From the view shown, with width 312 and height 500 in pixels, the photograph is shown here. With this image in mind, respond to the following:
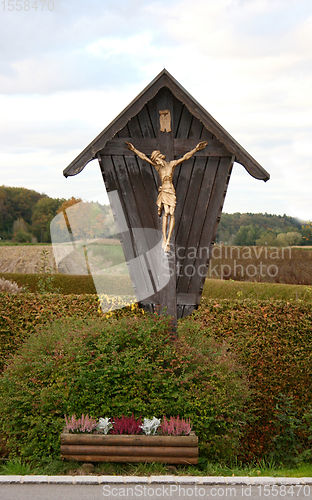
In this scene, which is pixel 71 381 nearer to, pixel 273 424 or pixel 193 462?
pixel 193 462

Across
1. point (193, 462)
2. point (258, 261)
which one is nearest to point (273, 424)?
point (193, 462)

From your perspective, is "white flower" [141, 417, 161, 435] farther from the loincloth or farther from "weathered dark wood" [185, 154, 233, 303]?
the loincloth

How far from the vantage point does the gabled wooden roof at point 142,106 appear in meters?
4.71

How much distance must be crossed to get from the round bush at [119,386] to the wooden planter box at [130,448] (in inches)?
12.1

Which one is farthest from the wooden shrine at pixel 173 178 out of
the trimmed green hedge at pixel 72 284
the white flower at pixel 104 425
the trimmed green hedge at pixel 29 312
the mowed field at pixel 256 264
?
the trimmed green hedge at pixel 72 284

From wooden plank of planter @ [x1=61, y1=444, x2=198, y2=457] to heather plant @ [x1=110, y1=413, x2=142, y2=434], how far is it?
172mm

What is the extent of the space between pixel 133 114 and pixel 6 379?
12.5 feet

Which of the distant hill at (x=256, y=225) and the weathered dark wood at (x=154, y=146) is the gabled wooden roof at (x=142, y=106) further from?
the distant hill at (x=256, y=225)

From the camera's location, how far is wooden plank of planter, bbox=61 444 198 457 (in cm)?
415

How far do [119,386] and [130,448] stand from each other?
2.17 feet

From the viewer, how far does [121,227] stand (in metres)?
5.11

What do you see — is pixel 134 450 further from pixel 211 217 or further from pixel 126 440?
pixel 211 217

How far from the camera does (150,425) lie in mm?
4270

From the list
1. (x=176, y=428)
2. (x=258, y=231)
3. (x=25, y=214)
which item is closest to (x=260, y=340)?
(x=176, y=428)
